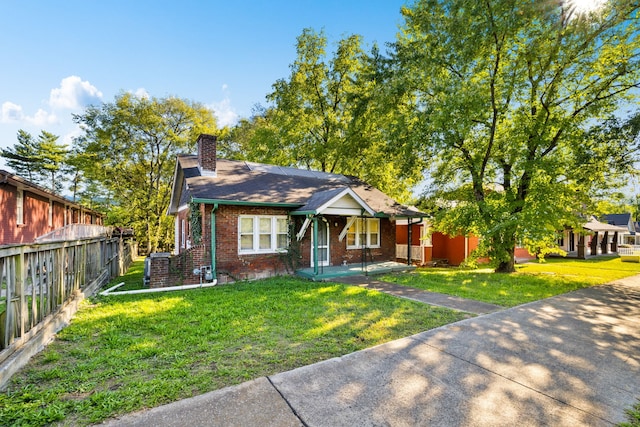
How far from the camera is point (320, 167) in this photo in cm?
2375

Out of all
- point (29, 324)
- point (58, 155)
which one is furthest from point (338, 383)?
point (58, 155)

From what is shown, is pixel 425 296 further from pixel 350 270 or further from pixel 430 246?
pixel 430 246

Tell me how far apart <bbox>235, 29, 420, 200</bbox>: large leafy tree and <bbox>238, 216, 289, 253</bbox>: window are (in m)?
10.5

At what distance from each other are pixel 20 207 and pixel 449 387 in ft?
59.6

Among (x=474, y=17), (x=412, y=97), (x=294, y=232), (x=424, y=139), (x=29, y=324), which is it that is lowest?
(x=29, y=324)

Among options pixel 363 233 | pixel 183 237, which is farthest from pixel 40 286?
pixel 363 233

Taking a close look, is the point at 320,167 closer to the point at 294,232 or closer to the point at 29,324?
the point at 294,232

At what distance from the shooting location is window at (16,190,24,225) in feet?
43.9

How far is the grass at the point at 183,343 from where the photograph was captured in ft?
→ 10.8

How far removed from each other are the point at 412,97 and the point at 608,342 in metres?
11.9

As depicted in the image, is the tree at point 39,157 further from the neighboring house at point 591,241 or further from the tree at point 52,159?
the neighboring house at point 591,241

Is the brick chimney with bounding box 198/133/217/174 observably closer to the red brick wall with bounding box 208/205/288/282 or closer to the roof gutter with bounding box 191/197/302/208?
the red brick wall with bounding box 208/205/288/282

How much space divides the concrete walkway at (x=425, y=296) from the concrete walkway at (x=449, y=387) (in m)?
1.66

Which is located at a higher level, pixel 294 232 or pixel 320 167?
pixel 320 167
